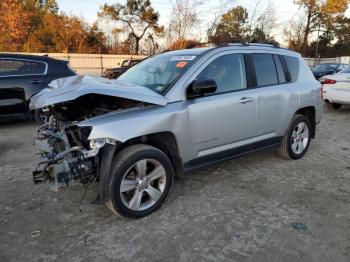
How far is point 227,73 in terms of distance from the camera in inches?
174

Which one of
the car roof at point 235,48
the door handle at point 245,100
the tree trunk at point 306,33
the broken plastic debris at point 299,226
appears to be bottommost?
the broken plastic debris at point 299,226

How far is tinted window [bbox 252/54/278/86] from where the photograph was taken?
4.81m

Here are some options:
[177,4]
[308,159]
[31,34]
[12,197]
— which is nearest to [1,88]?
[12,197]

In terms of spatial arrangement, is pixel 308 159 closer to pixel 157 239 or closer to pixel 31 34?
pixel 157 239

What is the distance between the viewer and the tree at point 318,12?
45812mm

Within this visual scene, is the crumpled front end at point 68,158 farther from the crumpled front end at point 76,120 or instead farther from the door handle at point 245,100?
the door handle at point 245,100

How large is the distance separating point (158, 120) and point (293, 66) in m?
2.89

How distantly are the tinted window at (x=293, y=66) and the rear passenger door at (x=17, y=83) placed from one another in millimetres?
5361

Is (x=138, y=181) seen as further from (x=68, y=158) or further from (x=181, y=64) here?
(x=181, y=64)

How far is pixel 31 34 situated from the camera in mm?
32969

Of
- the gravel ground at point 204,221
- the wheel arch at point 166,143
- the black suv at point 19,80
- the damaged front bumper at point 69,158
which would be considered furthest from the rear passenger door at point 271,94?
the black suv at point 19,80

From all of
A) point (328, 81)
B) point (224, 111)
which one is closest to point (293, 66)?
point (224, 111)

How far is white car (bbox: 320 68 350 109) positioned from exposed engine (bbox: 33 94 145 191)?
7.89 meters

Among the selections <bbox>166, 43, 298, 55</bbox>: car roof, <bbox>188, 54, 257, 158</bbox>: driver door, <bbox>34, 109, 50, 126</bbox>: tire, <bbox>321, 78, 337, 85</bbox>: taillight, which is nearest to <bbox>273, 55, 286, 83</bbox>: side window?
<bbox>166, 43, 298, 55</bbox>: car roof
